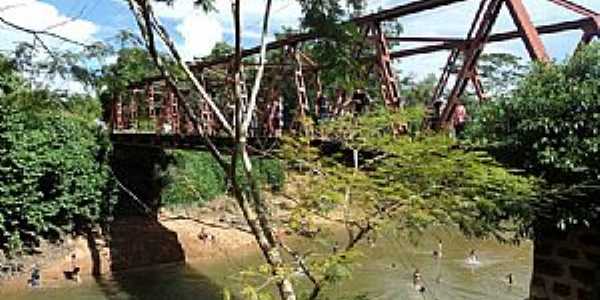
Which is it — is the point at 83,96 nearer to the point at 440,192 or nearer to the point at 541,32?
the point at 440,192

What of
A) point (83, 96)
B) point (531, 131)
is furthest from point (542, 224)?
point (83, 96)

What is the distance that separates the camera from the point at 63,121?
1977 cm

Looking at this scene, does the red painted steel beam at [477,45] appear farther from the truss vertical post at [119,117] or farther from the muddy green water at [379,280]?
the truss vertical post at [119,117]

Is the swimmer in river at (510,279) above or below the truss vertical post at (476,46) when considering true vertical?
below

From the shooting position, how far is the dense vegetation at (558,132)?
798cm

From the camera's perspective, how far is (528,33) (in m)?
8.87

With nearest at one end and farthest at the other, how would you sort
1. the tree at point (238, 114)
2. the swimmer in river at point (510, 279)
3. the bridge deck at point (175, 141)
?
the tree at point (238, 114)
the bridge deck at point (175, 141)
the swimmer in river at point (510, 279)

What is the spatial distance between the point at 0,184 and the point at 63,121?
8.35ft

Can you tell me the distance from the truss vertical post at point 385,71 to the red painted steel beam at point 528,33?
7.27 feet

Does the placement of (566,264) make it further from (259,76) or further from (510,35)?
(510,35)

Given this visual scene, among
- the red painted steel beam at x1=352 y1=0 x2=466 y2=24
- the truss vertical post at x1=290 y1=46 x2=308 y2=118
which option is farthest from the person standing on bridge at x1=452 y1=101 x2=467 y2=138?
the truss vertical post at x1=290 y1=46 x2=308 y2=118

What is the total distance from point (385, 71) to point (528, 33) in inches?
101

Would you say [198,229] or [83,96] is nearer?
[83,96]

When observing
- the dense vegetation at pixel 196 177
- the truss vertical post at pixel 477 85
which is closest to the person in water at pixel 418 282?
the dense vegetation at pixel 196 177
